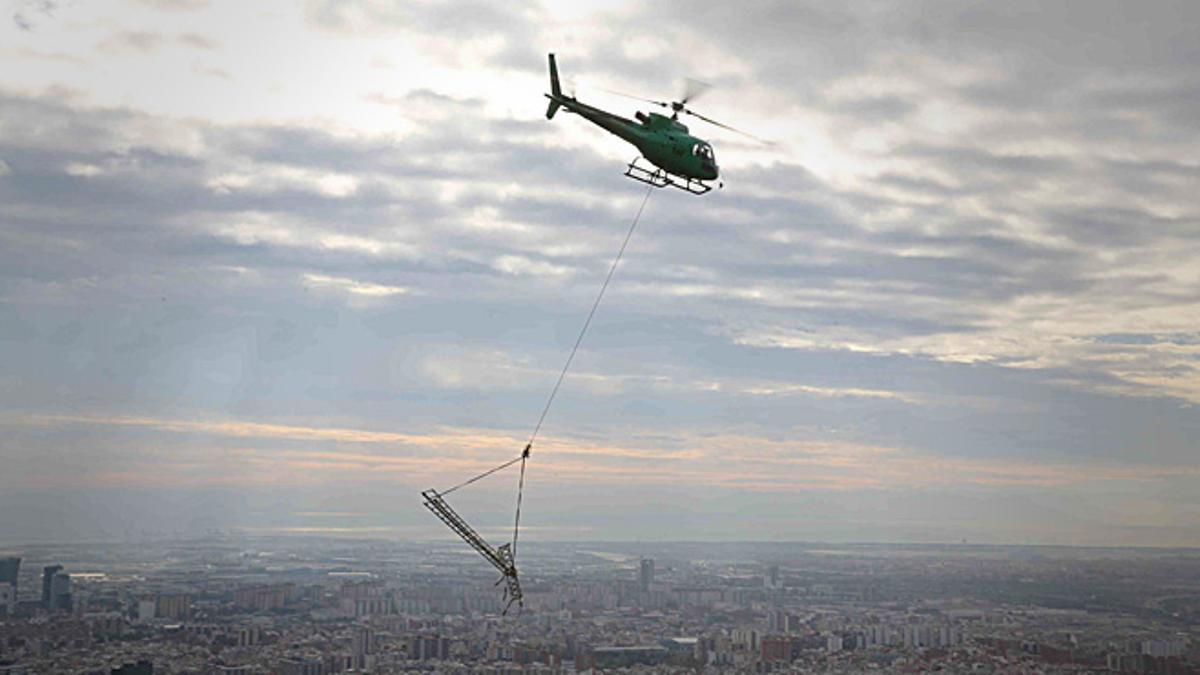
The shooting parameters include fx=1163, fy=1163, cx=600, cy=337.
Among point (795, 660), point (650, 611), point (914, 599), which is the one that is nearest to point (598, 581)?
point (650, 611)

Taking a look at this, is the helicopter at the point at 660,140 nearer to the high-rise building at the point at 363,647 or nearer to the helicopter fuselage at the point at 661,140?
the helicopter fuselage at the point at 661,140

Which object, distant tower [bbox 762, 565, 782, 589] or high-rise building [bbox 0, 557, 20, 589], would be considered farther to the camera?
distant tower [bbox 762, 565, 782, 589]

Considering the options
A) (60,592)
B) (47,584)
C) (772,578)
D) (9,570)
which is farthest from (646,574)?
(9,570)

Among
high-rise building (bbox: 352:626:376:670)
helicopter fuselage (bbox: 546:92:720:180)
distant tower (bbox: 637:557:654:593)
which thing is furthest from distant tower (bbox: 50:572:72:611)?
helicopter fuselage (bbox: 546:92:720:180)

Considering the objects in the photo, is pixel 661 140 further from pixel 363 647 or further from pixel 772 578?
pixel 772 578

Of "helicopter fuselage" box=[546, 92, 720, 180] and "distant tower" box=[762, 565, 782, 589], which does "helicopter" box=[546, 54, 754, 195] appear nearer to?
"helicopter fuselage" box=[546, 92, 720, 180]

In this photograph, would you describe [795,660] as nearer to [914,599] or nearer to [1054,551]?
[914,599]

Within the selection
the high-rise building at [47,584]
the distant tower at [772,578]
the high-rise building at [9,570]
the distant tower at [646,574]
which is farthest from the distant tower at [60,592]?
the distant tower at [772,578]
